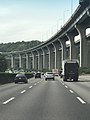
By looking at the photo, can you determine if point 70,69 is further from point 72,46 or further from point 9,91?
point 72,46

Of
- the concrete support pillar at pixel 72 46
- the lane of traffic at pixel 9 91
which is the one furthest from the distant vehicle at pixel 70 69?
the concrete support pillar at pixel 72 46

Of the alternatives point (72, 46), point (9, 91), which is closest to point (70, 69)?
point (9, 91)

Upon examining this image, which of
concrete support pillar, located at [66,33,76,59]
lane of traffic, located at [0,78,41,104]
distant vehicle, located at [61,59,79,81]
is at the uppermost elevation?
concrete support pillar, located at [66,33,76,59]

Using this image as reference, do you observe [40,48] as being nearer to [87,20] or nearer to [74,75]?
[87,20]

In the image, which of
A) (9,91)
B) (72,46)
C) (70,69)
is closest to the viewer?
(9,91)

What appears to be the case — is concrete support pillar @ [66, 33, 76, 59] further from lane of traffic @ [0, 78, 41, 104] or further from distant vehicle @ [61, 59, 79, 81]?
lane of traffic @ [0, 78, 41, 104]

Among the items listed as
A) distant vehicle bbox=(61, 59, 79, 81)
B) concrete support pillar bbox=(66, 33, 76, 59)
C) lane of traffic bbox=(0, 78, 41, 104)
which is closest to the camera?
lane of traffic bbox=(0, 78, 41, 104)

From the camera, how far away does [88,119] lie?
37.1ft

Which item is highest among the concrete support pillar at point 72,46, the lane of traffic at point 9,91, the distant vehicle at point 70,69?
the concrete support pillar at point 72,46

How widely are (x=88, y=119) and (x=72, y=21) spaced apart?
80.4 meters

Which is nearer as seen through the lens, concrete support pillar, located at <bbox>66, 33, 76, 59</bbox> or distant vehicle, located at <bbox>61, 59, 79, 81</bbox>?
distant vehicle, located at <bbox>61, 59, 79, 81</bbox>

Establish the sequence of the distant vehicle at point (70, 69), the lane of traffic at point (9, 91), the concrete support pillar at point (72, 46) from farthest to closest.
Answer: the concrete support pillar at point (72, 46), the distant vehicle at point (70, 69), the lane of traffic at point (9, 91)

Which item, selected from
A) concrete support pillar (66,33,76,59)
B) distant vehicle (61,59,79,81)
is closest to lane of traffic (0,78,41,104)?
distant vehicle (61,59,79,81)

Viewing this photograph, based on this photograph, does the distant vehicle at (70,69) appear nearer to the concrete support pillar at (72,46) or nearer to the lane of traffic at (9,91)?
the lane of traffic at (9,91)
